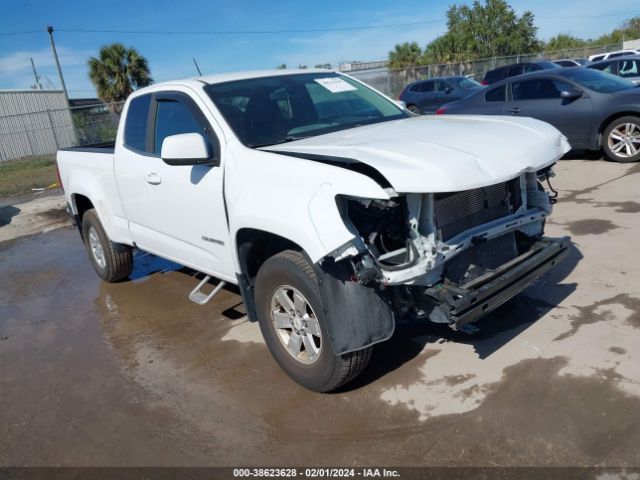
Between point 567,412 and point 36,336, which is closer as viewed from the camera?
point 567,412

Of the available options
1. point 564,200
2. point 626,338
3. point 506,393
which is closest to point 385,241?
point 506,393

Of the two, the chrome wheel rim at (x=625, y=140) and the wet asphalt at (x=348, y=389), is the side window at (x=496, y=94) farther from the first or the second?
the wet asphalt at (x=348, y=389)

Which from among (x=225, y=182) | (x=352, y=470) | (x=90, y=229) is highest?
(x=225, y=182)

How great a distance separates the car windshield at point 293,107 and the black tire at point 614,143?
5.69 metres

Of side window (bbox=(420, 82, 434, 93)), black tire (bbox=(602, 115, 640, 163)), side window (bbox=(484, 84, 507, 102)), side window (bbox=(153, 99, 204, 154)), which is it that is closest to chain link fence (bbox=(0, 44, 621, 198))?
side window (bbox=(420, 82, 434, 93))

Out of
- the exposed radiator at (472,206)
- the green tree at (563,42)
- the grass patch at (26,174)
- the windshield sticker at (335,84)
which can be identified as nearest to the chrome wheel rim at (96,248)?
the windshield sticker at (335,84)

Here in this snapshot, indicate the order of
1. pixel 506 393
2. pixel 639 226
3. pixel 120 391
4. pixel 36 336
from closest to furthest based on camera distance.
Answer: pixel 506 393, pixel 120 391, pixel 36 336, pixel 639 226

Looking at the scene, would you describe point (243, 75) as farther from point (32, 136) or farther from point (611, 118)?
point (32, 136)

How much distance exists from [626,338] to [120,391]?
351 centimetres

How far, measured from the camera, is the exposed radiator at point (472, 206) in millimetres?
3131

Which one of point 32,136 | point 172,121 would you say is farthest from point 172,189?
point 32,136

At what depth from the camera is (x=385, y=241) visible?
316cm

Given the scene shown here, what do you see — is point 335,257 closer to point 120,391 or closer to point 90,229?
point 120,391

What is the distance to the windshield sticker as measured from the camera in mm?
4613
